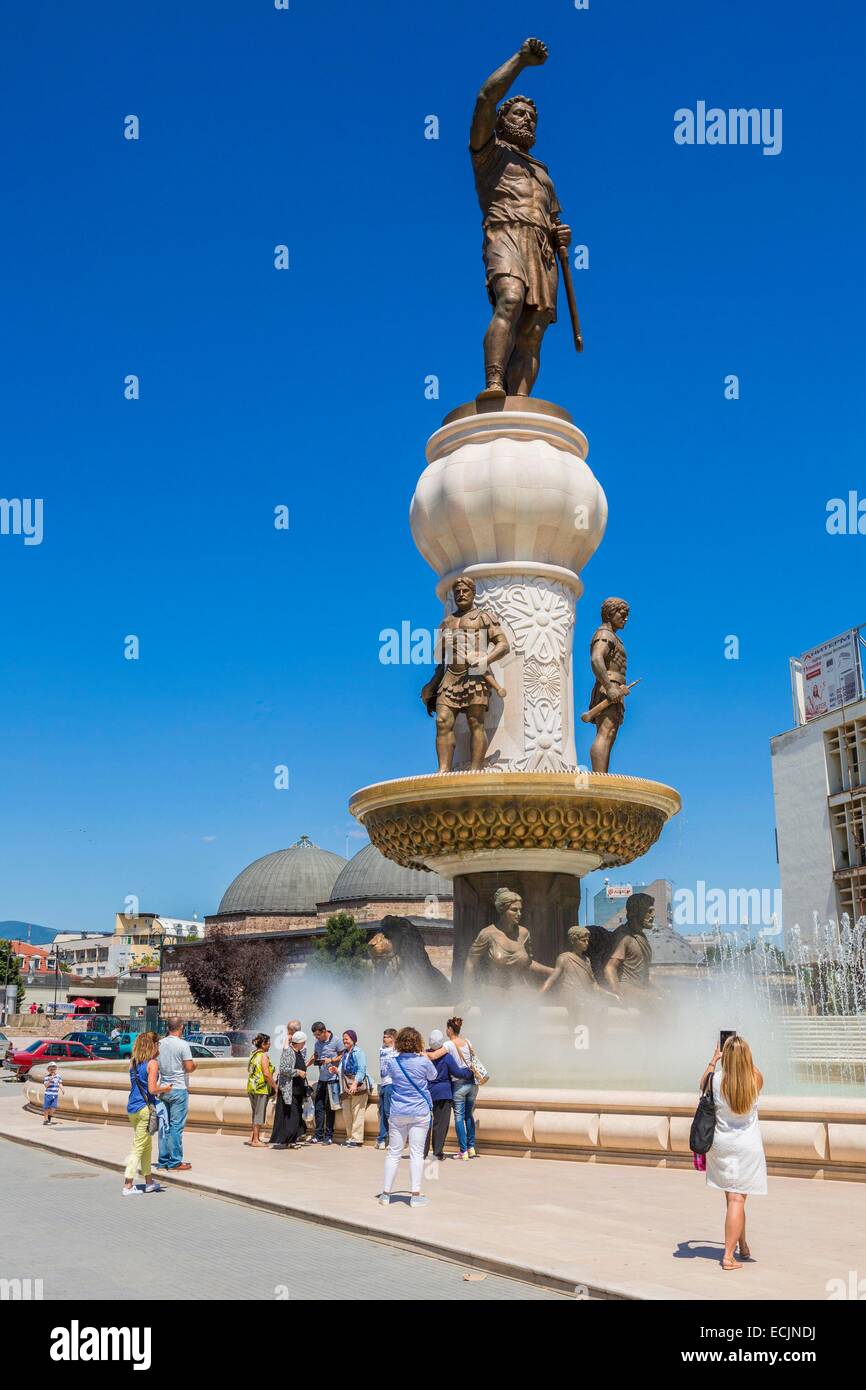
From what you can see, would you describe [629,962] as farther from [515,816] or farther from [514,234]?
[514,234]

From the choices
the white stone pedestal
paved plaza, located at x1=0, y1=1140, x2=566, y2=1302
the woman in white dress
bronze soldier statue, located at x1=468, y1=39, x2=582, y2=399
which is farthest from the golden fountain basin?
the woman in white dress

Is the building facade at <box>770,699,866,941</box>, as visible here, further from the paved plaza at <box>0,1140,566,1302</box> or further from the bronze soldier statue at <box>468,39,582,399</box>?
the paved plaza at <box>0,1140,566,1302</box>

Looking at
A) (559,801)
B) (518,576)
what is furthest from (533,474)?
(559,801)

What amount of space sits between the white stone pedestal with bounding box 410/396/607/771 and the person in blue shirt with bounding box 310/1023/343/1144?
4.57 metres

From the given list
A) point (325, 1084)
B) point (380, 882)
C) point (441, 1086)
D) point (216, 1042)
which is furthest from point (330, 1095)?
point (380, 882)

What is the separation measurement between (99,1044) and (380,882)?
4202cm

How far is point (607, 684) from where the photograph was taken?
17078 mm

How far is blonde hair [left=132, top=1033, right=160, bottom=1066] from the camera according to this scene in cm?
1199

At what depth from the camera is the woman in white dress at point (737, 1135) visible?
7367 mm

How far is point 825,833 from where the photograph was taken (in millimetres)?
57375

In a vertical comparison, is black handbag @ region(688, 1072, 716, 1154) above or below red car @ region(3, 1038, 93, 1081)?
above

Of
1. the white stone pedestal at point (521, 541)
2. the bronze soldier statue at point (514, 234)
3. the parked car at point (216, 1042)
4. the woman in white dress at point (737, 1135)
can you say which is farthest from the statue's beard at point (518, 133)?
the parked car at point (216, 1042)
